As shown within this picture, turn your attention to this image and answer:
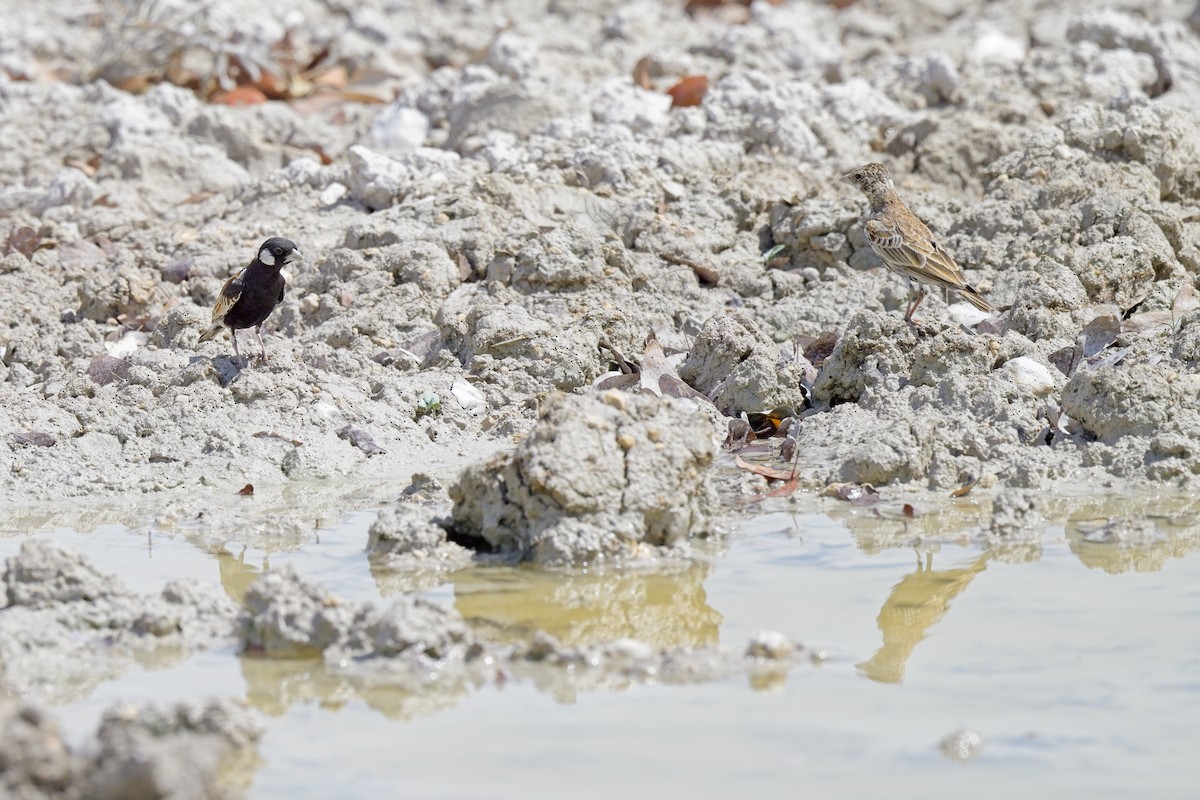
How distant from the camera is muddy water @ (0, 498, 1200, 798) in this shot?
3.64 m

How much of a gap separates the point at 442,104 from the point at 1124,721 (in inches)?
356

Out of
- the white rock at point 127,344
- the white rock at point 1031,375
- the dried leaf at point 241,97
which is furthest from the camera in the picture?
the dried leaf at point 241,97

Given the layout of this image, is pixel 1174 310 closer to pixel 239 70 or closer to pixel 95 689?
pixel 95 689

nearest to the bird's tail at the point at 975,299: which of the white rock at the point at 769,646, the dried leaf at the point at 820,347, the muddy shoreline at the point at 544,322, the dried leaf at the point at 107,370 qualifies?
the muddy shoreline at the point at 544,322

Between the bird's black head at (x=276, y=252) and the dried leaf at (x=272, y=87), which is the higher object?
the dried leaf at (x=272, y=87)

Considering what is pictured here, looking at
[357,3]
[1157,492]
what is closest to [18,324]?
[1157,492]

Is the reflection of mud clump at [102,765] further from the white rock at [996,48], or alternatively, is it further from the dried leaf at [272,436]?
the white rock at [996,48]

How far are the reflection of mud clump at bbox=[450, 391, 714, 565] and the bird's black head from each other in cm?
301

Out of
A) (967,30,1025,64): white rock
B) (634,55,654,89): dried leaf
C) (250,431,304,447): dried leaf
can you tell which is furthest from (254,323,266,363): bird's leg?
(967,30,1025,64): white rock

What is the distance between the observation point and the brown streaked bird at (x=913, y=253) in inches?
324

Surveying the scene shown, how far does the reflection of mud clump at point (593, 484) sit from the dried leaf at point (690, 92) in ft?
20.5

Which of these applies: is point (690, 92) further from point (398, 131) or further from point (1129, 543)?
point (1129, 543)

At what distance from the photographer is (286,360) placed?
7891mm

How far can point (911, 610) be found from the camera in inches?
194
